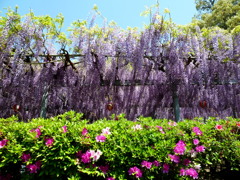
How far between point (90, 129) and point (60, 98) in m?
6.11

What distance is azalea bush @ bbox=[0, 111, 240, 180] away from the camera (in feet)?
9.35

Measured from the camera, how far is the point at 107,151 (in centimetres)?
290

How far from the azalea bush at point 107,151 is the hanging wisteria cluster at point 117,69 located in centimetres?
420

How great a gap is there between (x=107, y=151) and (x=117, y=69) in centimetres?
534

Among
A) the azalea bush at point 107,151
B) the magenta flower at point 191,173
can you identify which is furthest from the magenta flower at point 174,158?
the magenta flower at point 191,173

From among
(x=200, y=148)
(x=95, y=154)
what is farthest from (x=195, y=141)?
→ (x=95, y=154)

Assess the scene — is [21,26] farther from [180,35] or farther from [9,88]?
[180,35]

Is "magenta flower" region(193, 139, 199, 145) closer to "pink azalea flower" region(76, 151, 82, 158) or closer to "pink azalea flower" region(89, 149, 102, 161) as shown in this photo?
"pink azalea flower" region(89, 149, 102, 161)

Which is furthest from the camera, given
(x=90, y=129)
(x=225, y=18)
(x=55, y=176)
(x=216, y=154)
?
(x=225, y=18)

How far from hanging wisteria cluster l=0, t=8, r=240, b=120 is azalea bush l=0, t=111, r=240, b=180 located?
13.8 feet

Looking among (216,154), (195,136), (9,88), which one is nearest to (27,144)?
(195,136)

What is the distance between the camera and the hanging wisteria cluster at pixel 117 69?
696 cm

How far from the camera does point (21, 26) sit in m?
6.52

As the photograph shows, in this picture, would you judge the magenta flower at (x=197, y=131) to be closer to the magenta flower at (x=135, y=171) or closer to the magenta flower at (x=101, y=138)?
the magenta flower at (x=135, y=171)
